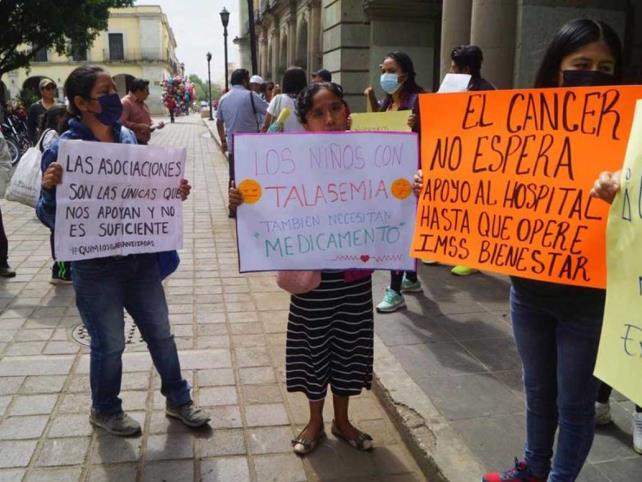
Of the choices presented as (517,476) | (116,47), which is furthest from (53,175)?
(116,47)

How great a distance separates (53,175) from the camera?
2779 mm

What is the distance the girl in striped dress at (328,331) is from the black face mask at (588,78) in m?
1.12

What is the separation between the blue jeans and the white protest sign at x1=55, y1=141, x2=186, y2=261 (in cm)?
11

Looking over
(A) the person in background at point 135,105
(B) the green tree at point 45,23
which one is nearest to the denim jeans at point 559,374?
(A) the person in background at point 135,105

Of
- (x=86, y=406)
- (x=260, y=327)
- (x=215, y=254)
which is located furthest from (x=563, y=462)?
(x=215, y=254)

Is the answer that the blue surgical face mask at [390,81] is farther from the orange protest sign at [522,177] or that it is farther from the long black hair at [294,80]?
the orange protest sign at [522,177]

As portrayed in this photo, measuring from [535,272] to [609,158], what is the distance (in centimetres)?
47

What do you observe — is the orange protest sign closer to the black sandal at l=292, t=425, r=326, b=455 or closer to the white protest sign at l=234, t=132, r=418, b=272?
the white protest sign at l=234, t=132, r=418, b=272

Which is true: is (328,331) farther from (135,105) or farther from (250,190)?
(135,105)

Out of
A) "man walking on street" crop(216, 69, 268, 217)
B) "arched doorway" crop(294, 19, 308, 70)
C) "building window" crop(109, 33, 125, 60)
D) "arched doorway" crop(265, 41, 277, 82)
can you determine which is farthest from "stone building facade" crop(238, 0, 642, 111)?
"building window" crop(109, 33, 125, 60)

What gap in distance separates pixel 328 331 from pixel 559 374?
1.13 m

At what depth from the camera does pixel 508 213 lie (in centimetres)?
240

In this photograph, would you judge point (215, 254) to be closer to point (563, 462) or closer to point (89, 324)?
point (89, 324)

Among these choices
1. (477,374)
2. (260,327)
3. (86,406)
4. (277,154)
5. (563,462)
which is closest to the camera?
(563,462)
